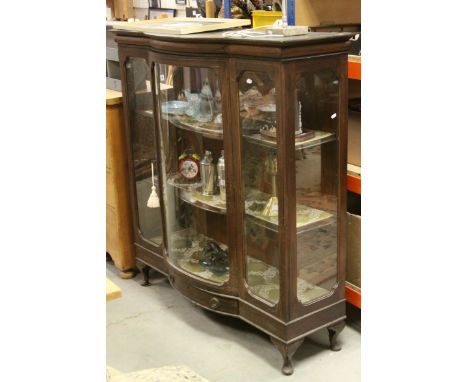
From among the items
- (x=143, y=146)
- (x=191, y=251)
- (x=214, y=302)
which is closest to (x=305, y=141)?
(x=214, y=302)

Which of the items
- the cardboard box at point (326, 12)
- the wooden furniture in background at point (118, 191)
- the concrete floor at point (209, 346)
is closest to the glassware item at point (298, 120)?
the cardboard box at point (326, 12)

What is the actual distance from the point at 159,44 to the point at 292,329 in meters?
1.31

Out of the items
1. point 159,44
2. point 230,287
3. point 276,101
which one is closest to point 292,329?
point 230,287

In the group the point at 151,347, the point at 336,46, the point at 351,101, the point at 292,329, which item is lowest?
the point at 151,347

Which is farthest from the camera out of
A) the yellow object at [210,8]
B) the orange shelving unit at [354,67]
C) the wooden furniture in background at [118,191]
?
the yellow object at [210,8]

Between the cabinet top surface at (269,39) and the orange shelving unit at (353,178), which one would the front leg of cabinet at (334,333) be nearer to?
the orange shelving unit at (353,178)

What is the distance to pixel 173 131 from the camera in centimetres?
287

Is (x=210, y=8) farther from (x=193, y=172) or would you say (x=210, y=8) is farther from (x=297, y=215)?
(x=297, y=215)

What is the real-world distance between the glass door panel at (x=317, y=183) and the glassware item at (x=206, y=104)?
457 millimetres

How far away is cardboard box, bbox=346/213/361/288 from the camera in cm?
257

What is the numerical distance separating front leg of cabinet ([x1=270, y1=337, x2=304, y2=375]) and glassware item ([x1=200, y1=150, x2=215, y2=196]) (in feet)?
2.48

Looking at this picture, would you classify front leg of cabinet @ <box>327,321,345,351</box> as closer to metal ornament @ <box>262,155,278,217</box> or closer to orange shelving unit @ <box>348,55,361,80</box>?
metal ornament @ <box>262,155,278,217</box>

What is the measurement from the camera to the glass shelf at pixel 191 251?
111 inches
